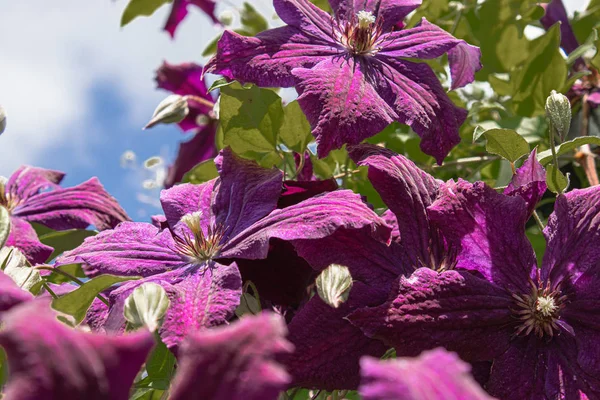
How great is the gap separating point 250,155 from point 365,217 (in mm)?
381

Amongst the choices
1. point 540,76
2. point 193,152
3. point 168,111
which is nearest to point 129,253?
point 168,111

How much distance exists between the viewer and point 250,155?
87 cm

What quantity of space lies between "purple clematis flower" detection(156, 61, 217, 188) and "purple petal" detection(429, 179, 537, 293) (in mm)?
928

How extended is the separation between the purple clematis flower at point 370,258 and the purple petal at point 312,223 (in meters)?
0.02

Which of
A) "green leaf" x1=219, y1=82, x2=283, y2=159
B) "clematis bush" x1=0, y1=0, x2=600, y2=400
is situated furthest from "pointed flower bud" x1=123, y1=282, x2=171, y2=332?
"green leaf" x1=219, y1=82, x2=283, y2=159

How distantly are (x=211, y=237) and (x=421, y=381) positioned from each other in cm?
41

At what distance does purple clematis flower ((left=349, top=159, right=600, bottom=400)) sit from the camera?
0.49m

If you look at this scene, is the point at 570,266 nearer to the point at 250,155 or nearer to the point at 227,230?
the point at 227,230

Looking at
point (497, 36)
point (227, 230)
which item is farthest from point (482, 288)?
point (497, 36)

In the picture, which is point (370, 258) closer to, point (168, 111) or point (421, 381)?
point (421, 381)

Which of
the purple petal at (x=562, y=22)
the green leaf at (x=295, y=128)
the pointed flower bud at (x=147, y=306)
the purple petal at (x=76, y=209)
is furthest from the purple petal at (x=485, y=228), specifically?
the purple petal at (x=562, y=22)

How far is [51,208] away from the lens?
930 millimetres

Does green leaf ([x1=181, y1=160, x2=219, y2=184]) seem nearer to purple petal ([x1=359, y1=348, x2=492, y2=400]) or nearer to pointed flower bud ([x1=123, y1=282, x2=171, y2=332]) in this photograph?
pointed flower bud ([x1=123, y1=282, x2=171, y2=332])

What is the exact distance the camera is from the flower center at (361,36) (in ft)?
2.37
